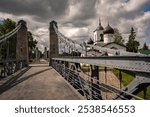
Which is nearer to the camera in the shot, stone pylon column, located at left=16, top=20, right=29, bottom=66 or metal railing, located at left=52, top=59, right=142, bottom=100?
metal railing, located at left=52, top=59, right=142, bottom=100

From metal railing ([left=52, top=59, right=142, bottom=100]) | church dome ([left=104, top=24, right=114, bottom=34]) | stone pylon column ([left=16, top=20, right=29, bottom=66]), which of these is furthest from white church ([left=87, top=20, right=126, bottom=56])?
metal railing ([left=52, top=59, right=142, bottom=100])

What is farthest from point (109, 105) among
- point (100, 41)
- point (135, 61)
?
point (100, 41)

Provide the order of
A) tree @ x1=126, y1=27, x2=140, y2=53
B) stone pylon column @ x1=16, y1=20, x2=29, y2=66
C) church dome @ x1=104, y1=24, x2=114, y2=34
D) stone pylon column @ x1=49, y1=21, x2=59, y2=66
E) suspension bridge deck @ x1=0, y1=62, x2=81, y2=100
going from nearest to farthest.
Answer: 1. suspension bridge deck @ x1=0, y1=62, x2=81, y2=100
2. stone pylon column @ x1=49, y1=21, x2=59, y2=66
3. stone pylon column @ x1=16, y1=20, x2=29, y2=66
4. church dome @ x1=104, y1=24, x2=114, y2=34
5. tree @ x1=126, y1=27, x2=140, y2=53

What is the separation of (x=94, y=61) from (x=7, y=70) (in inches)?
391

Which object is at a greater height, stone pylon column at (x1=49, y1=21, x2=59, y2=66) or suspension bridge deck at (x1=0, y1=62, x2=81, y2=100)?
stone pylon column at (x1=49, y1=21, x2=59, y2=66)

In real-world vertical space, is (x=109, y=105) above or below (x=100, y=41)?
below

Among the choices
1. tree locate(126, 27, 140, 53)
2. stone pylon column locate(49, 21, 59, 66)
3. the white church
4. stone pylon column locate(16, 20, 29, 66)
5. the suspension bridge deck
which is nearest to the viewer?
the suspension bridge deck

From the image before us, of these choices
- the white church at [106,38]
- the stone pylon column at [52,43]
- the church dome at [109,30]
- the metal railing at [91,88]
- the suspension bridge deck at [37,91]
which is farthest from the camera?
the church dome at [109,30]

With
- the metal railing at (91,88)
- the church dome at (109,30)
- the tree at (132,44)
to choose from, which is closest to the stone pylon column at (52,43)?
the metal railing at (91,88)

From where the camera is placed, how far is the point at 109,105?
3951 mm

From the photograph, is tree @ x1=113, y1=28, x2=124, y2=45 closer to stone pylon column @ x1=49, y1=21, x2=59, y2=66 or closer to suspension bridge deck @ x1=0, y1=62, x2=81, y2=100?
stone pylon column @ x1=49, y1=21, x2=59, y2=66

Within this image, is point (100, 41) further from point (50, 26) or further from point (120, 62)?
point (120, 62)

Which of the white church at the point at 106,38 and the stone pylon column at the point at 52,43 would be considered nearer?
the stone pylon column at the point at 52,43

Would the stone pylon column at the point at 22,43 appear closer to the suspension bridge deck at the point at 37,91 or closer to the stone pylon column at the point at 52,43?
the stone pylon column at the point at 52,43
